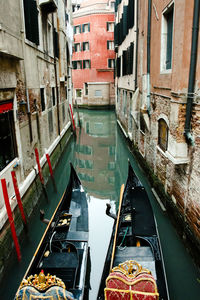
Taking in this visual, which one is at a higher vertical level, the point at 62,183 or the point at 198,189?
the point at 198,189

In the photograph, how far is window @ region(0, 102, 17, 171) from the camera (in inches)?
163

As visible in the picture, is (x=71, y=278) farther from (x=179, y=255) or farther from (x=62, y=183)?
(x=62, y=183)

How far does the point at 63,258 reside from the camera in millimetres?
3334

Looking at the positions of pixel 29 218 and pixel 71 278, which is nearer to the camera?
pixel 71 278

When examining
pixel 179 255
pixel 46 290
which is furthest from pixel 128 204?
pixel 46 290

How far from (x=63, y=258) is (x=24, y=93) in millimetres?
3512

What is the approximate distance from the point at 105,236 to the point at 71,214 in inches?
36.6

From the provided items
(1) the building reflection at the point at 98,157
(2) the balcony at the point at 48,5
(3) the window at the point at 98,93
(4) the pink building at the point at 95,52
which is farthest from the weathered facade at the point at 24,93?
(3) the window at the point at 98,93

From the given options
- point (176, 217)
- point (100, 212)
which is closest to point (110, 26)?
point (100, 212)

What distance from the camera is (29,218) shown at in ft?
16.6

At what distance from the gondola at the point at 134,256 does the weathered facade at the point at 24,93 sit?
171 cm

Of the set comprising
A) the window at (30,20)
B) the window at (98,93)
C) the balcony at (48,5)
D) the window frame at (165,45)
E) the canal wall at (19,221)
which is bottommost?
the canal wall at (19,221)

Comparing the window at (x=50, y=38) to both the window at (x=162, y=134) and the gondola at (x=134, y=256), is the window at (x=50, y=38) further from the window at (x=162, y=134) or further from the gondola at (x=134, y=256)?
the gondola at (x=134, y=256)

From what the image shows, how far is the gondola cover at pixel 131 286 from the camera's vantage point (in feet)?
7.27
